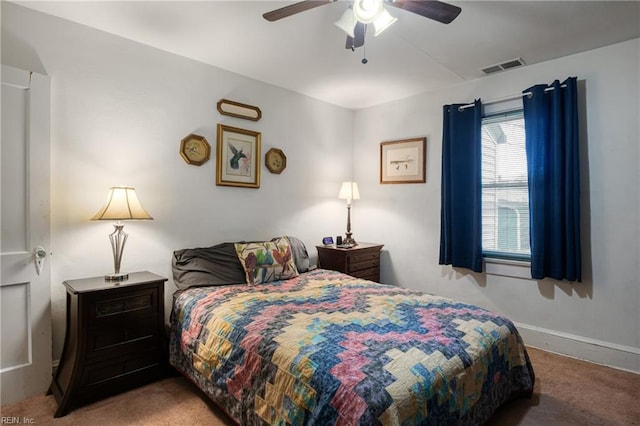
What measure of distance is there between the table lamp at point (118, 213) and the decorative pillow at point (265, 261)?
848 millimetres

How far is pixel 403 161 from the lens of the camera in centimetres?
395

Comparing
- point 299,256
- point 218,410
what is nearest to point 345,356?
point 218,410

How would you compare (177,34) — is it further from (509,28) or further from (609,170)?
(609,170)

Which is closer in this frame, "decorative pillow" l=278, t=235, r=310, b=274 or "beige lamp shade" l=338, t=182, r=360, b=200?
"decorative pillow" l=278, t=235, r=310, b=274

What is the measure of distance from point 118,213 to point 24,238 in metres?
0.59

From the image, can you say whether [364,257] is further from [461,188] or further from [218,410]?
[218,410]

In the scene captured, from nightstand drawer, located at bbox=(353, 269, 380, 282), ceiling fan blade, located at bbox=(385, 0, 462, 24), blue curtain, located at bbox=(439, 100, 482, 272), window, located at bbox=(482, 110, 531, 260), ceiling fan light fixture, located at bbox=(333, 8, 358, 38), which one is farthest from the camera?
nightstand drawer, located at bbox=(353, 269, 380, 282)

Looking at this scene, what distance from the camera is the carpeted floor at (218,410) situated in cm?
196

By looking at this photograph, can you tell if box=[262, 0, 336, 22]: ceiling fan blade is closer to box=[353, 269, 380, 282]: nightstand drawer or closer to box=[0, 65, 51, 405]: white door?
box=[0, 65, 51, 405]: white door

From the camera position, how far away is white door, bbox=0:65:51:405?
212 centimetres

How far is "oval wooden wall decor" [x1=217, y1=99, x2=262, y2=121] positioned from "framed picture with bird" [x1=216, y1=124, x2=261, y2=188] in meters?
0.13

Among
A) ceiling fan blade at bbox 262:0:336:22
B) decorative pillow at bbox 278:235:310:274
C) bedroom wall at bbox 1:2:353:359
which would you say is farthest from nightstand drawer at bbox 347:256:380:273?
ceiling fan blade at bbox 262:0:336:22

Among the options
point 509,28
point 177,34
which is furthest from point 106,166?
point 509,28

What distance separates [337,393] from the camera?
1.30 m
